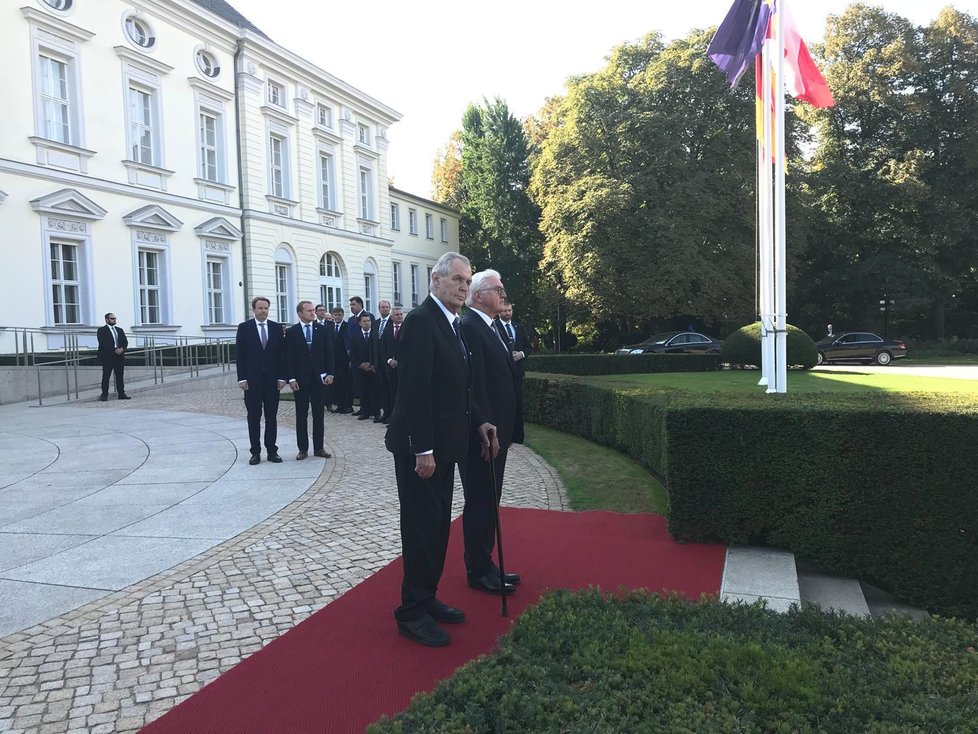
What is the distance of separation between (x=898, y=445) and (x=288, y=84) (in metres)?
30.4

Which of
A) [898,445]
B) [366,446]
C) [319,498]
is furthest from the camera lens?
[366,446]

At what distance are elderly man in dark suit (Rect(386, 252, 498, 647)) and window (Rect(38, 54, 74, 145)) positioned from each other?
2117cm

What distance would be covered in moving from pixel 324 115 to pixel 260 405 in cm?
2722

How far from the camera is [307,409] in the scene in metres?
8.92

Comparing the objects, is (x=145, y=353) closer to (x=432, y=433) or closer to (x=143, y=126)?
(x=143, y=126)

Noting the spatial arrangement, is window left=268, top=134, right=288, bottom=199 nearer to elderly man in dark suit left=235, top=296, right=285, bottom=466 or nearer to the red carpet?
elderly man in dark suit left=235, top=296, right=285, bottom=466

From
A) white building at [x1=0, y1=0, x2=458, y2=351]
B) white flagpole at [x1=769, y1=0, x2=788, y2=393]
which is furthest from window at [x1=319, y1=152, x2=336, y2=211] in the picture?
white flagpole at [x1=769, y1=0, x2=788, y2=393]

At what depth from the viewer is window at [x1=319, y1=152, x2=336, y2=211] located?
32406 mm

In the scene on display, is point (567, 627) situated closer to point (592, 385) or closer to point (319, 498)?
point (319, 498)

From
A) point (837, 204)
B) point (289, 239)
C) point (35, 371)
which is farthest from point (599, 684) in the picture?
point (837, 204)

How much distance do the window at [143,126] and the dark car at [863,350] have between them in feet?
90.6

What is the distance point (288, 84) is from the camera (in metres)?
29.6

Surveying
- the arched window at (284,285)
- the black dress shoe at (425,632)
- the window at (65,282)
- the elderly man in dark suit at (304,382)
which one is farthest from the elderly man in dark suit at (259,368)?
the arched window at (284,285)

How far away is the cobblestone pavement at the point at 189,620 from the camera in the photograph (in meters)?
3.14
